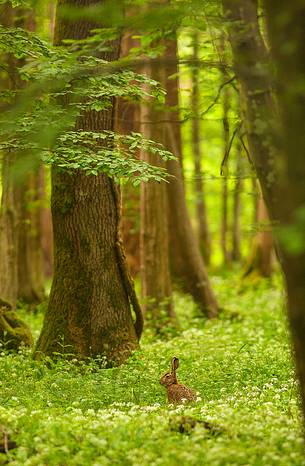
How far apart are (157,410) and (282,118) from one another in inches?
158

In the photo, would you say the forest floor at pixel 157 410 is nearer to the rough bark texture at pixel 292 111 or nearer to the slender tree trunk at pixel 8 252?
the rough bark texture at pixel 292 111

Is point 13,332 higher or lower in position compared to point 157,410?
higher

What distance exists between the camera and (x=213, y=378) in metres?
10.5

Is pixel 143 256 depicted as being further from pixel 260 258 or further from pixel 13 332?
pixel 260 258

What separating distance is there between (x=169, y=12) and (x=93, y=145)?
13.7 ft

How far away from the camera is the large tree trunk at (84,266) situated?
11875mm

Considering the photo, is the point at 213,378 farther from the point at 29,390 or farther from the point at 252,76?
the point at 252,76

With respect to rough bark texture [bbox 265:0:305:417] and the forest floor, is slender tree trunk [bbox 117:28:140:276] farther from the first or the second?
rough bark texture [bbox 265:0:305:417]

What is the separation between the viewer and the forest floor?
6719mm

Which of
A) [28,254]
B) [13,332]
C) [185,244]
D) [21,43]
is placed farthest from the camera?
[28,254]

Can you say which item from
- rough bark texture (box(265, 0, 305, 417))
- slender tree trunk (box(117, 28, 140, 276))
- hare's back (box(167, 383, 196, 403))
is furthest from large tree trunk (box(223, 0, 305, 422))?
slender tree trunk (box(117, 28, 140, 276))

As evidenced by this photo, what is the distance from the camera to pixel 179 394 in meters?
9.08

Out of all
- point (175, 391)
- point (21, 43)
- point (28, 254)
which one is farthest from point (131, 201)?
point (175, 391)

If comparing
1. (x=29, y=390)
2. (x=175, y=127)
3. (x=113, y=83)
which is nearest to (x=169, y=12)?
(x=113, y=83)
